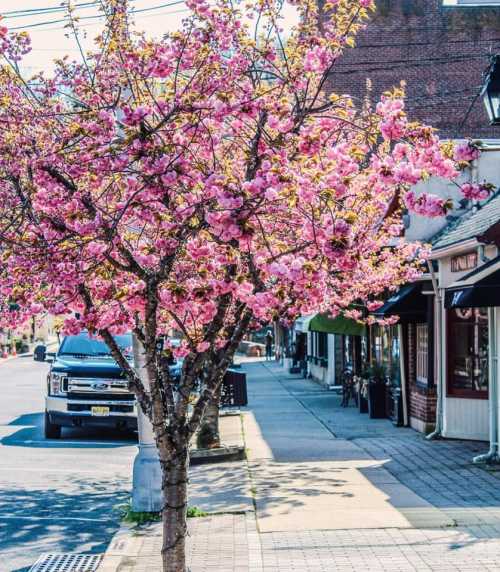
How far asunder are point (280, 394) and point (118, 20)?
2490 cm

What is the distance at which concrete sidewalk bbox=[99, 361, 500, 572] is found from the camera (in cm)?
902

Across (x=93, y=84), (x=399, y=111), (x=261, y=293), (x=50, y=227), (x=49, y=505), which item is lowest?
(x=49, y=505)

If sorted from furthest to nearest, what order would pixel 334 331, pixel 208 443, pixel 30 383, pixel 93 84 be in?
1. pixel 30 383
2. pixel 334 331
3. pixel 208 443
4. pixel 93 84

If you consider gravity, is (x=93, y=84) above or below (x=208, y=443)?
above

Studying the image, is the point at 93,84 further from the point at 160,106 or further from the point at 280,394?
the point at 280,394

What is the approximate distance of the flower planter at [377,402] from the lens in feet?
73.7

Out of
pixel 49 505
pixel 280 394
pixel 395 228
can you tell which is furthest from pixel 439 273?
pixel 280 394

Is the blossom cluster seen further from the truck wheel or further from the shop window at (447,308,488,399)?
the truck wheel

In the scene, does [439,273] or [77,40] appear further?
[439,273]

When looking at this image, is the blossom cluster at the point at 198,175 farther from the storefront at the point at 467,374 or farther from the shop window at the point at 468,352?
the shop window at the point at 468,352

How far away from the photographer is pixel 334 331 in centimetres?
2320

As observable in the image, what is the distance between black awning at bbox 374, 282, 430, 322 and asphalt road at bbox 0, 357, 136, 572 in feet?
17.8

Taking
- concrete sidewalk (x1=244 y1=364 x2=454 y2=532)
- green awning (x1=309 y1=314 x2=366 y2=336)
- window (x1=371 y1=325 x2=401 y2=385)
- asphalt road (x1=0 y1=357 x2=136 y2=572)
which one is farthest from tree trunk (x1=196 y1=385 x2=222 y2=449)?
green awning (x1=309 y1=314 x2=366 y2=336)

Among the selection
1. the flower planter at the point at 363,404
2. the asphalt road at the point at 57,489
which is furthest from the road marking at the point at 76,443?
the flower planter at the point at 363,404
